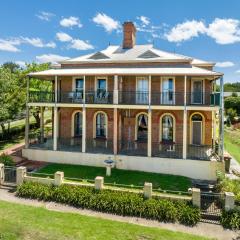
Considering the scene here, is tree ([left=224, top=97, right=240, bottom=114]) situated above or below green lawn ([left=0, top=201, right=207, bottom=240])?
above

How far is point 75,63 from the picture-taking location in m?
23.5

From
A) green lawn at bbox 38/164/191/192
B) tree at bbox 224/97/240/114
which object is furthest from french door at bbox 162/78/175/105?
tree at bbox 224/97/240/114

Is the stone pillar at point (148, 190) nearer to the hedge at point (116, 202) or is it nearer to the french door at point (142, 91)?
the hedge at point (116, 202)

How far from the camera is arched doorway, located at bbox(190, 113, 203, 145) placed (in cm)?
2083

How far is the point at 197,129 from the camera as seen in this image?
826 inches

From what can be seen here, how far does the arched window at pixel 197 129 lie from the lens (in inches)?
819

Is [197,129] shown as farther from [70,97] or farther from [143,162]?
[70,97]

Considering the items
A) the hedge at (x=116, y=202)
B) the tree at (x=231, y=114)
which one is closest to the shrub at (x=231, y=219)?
the hedge at (x=116, y=202)

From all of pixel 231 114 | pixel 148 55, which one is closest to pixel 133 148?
pixel 148 55

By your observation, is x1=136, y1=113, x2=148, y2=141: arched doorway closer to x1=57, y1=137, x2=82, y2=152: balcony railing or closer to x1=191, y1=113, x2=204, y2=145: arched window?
x1=191, y1=113, x2=204, y2=145: arched window

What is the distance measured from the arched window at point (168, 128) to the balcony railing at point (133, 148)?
5.33ft

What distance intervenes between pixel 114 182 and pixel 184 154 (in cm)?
511

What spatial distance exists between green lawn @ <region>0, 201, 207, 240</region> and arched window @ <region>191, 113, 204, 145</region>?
418 inches

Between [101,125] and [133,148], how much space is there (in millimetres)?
3238
